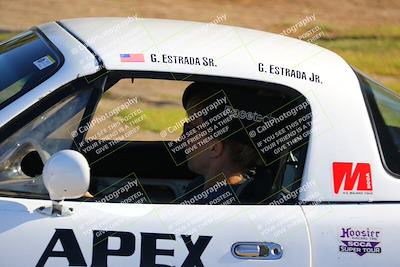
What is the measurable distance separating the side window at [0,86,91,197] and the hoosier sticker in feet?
3.76

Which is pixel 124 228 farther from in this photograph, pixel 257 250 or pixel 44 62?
pixel 44 62

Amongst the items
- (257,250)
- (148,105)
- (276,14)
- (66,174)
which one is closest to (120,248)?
(66,174)

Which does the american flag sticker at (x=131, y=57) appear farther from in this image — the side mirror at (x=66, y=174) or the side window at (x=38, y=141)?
the side mirror at (x=66, y=174)

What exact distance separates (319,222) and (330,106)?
0.48 m

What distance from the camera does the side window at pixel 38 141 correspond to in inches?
136

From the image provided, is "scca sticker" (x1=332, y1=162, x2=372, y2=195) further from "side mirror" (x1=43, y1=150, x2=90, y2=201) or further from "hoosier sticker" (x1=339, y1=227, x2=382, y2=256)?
"side mirror" (x1=43, y1=150, x2=90, y2=201)

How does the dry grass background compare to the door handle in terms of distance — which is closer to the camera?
the door handle

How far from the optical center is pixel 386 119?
3744 mm

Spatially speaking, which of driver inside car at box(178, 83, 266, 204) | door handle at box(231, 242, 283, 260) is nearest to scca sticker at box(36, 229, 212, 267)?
door handle at box(231, 242, 283, 260)

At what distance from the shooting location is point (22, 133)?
11.3 feet

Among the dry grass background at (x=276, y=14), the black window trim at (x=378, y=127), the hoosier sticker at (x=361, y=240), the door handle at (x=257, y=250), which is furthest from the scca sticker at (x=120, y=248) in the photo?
the dry grass background at (x=276, y=14)

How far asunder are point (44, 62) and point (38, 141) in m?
0.34

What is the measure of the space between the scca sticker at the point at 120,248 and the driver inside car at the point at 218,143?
390 millimetres

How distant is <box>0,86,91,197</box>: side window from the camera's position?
345cm
